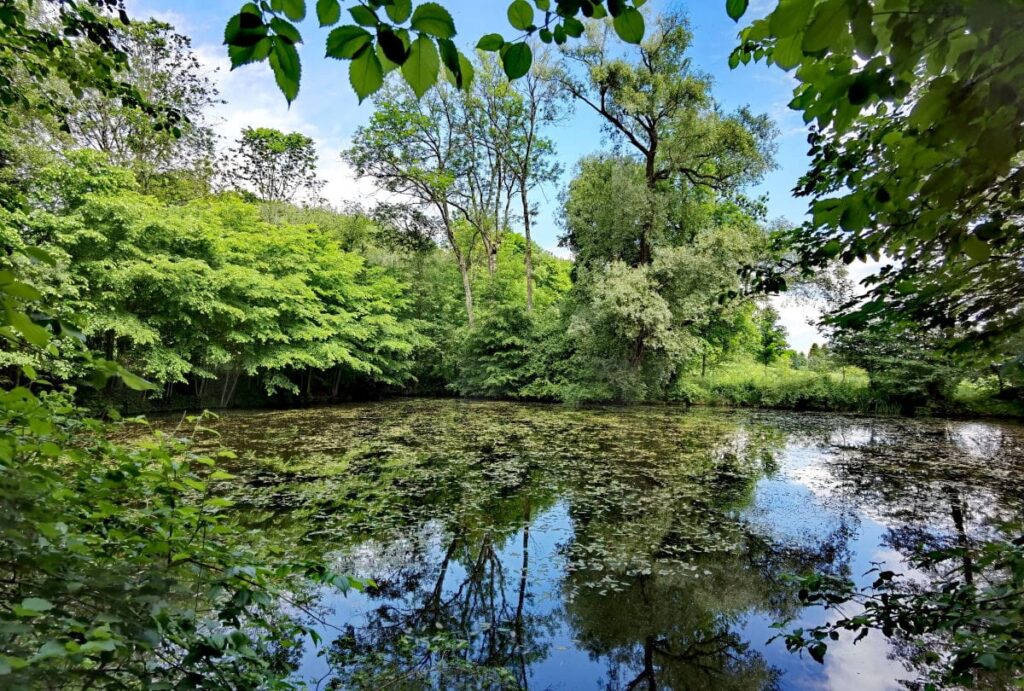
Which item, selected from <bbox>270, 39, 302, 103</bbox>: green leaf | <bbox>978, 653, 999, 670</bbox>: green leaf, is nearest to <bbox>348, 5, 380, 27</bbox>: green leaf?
<bbox>270, 39, 302, 103</bbox>: green leaf

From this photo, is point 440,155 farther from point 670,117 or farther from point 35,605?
point 35,605

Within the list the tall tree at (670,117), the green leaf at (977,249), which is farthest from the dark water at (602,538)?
the tall tree at (670,117)

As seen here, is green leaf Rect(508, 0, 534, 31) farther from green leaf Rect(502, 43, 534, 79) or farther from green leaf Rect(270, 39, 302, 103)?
green leaf Rect(270, 39, 302, 103)

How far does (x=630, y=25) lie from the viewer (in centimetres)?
83

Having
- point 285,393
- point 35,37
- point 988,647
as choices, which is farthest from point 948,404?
point 285,393

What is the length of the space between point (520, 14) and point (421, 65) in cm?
23

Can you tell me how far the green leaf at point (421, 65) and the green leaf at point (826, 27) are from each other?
0.48 m

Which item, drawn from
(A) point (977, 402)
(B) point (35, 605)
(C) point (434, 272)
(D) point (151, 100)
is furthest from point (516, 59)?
(C) point (434, 272)

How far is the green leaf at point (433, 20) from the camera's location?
0.59 m

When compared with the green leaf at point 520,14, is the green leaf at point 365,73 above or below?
below

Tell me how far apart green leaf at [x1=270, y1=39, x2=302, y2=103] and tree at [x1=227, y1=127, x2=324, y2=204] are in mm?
20669

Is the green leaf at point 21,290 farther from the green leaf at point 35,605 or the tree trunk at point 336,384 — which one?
the tree trunk at point 336,384

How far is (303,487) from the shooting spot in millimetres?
5633

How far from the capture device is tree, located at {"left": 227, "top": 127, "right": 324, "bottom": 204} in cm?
1833
